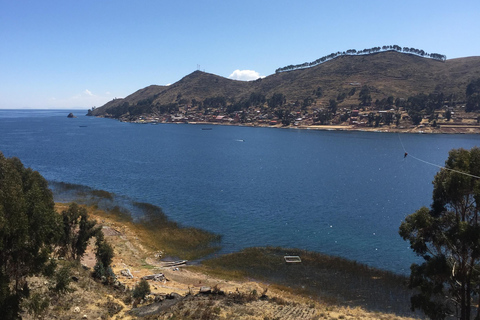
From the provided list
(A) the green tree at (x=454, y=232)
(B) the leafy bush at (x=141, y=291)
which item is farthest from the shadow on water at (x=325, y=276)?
(B) the leafy bush at (x=141, y=291)

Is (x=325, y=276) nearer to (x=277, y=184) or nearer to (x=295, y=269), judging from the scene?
(x=295, y=269)

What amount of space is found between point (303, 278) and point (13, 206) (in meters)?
29.6

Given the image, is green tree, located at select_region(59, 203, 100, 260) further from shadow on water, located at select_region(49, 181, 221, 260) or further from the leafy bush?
shadow on water, located at select_region(49, 181, 221, 260)

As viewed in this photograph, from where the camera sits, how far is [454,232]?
720 inches

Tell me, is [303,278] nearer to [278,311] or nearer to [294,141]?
[278,311]

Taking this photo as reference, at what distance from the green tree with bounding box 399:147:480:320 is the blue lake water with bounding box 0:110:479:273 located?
65.2 feet

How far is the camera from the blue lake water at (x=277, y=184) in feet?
154

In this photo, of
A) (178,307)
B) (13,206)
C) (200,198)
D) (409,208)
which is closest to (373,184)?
(409,208)

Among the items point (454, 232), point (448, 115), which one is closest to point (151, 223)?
point (454, 232)

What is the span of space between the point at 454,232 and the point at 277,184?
5760 cm

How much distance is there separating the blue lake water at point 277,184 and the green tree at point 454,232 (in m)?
19.9

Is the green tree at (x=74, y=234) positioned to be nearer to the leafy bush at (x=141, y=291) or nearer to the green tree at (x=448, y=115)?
the leafy bush at (x=141, y=291)

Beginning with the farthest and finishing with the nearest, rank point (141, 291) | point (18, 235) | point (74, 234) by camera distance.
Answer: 1. point (74, 234)
2. point (141, 291)
3. point (18, 235)

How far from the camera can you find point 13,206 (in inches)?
579
